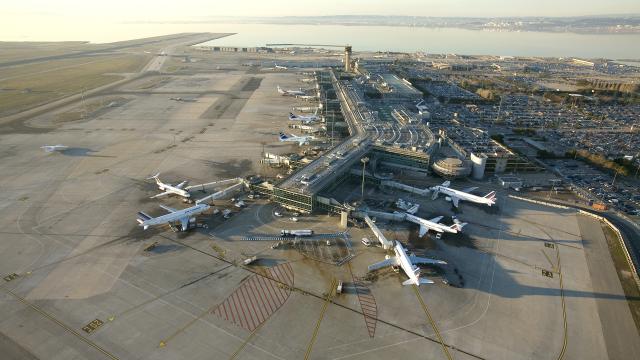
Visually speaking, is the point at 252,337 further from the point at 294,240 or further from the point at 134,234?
the point at 134,234

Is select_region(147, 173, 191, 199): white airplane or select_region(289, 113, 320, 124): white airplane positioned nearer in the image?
select_region(147, 173, 191, 199): white airplane

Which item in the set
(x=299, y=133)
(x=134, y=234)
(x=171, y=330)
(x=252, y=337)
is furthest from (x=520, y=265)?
(x=299, y=133)

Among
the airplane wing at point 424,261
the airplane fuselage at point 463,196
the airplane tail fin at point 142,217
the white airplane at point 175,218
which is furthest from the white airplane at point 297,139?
the airplane wing at point 424,261

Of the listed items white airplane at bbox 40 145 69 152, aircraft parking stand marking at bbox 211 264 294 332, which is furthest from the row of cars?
white airplane at bbox 40 145 69 152

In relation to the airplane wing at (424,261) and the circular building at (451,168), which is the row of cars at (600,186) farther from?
the airplane wing at (424,261)

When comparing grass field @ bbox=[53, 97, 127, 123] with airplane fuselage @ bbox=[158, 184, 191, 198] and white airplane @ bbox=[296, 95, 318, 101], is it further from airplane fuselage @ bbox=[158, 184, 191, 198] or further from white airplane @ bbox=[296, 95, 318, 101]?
airplane fuselage @ bbox=[158, 184, 191, 198]

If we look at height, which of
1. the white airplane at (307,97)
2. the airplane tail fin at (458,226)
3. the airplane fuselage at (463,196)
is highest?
the white airplane at (307,97)

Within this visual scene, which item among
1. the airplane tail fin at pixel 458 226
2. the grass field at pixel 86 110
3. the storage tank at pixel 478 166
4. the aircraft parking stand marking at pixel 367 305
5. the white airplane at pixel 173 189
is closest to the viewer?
the aircraft parking stand marking at pixel 367 305
